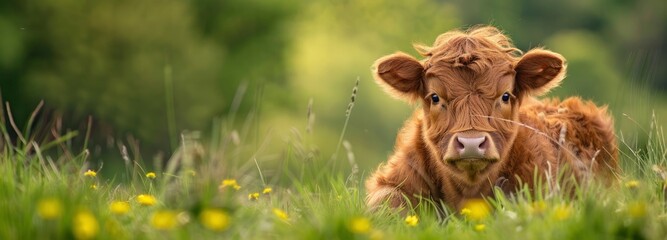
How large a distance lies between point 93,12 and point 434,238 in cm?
2530

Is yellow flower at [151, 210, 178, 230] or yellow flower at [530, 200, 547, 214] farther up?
yellow flower at [151, 210, 178, 230]

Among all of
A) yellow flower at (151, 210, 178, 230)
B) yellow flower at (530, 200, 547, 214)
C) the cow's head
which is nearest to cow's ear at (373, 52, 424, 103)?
the cow's head

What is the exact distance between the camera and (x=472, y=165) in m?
5.82

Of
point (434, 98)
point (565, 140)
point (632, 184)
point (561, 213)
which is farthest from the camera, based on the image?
point (565, 140)

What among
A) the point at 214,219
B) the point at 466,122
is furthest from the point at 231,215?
the point at 466,122

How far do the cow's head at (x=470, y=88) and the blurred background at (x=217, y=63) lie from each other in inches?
463

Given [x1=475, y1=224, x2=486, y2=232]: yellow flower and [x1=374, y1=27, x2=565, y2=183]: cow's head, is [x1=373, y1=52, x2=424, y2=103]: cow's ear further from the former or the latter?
[x1=475, y1=224, x2=486, y2=232]: yellow flower

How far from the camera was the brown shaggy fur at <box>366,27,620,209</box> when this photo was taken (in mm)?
5984

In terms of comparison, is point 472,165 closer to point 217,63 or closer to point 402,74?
point 402,74

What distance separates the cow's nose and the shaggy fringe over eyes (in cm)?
64

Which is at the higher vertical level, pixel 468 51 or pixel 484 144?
pixel 468 51

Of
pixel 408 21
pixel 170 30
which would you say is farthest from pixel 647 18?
pixel 170 30

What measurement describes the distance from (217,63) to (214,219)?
93.2 feet

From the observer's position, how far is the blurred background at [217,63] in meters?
27.2
